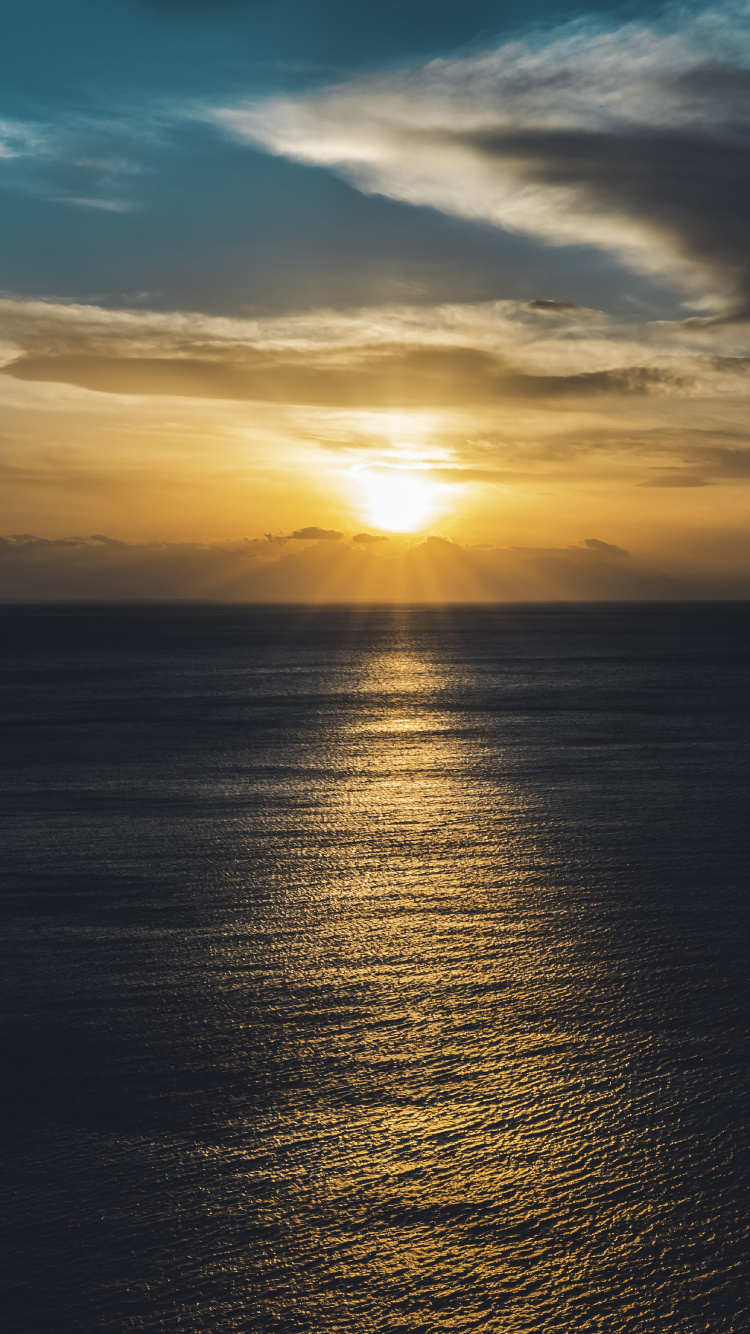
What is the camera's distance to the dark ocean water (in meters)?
7.89

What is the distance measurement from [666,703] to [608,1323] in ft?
172

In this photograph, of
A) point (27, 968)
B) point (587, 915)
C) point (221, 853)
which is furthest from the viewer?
point (221, 853)

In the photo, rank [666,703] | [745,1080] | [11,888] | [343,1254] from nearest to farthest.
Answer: [343,1254]
[745,1080]
[11,888]
[666,703]

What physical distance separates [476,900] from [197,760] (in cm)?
2019

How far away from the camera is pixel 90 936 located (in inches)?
616

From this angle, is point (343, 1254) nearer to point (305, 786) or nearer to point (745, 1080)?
point (745, 1080)

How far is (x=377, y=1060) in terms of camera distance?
11.3 m

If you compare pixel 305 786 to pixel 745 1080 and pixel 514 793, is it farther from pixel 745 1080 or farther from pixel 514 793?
pixel 745 1080

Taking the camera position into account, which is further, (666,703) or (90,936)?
(666,703)

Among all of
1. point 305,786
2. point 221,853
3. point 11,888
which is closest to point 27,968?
point 11,888

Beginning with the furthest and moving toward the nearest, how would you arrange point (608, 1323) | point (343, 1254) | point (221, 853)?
point (221, 853) < point (343, 1254) < point (608, 1323)

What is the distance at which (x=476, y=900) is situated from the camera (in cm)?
1775

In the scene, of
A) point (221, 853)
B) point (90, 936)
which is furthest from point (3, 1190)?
point (221, 853)

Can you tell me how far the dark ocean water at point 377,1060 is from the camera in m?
7.89
